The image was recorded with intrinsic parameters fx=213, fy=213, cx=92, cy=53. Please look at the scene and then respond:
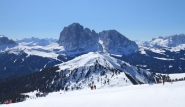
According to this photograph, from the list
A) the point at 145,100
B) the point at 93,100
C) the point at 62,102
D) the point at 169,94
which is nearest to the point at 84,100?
the point at 93,100

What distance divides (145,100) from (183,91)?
306 inches

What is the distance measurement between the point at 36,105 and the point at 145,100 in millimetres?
23435

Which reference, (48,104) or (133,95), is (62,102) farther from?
(133,95)

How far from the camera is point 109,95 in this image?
47062 mm

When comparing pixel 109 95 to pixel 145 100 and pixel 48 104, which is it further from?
pixel 48 104

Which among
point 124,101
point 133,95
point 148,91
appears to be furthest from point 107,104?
point 148,91

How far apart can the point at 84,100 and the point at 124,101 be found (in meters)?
8.83

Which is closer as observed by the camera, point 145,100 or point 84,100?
point 145,100

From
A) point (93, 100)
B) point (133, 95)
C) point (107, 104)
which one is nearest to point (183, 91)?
point (133, 95)

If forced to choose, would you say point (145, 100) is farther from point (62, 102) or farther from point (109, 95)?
point (62, 102)

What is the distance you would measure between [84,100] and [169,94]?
1737 centimetres

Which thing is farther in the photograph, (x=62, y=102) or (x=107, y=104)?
(x=62, y=102)

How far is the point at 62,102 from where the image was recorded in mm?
46781

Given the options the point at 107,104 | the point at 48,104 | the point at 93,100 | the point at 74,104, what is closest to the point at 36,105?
the point at 48,104
